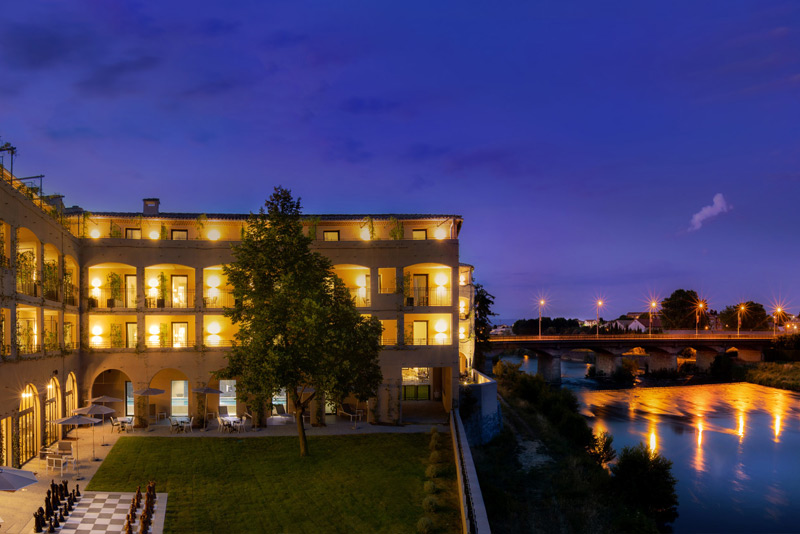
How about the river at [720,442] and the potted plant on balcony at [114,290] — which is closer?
the river at [720,442]

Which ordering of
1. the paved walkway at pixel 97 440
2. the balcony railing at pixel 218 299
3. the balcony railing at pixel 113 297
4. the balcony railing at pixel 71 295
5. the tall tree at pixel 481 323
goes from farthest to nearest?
the tall tree at pixel 481 323, the balcony railing at pixel 218 299, the balcony railing at pixel 113 297, the balcony railing at pixel 71 295, the paved walkway at pixel 97 440

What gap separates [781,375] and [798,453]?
44.9 m

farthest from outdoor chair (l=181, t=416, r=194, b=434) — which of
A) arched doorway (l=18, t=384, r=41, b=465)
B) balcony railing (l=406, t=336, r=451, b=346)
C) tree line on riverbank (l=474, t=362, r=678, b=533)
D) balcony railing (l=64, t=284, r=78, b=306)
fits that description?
tree line on riverbank (l=474, t=362, r=678, b=533)

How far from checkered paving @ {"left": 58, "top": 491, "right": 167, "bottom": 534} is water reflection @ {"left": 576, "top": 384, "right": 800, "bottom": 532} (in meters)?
25.1

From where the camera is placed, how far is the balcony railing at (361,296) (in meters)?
33.0

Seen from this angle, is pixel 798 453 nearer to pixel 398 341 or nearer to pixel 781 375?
pixel 398 341

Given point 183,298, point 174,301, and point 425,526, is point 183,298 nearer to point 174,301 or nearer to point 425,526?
point 174,301

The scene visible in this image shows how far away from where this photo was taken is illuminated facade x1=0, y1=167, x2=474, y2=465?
98.1ft

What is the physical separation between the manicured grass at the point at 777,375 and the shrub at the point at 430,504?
7646 cm

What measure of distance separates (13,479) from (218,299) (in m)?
19.8

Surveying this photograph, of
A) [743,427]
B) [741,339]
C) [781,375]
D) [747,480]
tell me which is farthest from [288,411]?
[741,339]

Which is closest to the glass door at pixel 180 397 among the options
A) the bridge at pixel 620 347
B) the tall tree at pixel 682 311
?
the bridge at pixel 620 347

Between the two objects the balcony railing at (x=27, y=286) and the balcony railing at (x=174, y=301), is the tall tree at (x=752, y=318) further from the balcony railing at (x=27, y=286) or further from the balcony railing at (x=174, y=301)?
the balcony railing at (x=27, y=286)

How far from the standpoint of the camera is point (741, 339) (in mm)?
90062
